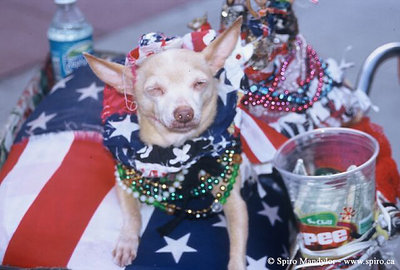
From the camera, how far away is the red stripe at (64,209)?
4.30ft

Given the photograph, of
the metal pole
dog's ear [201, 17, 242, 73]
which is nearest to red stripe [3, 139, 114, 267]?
dog's ear [201, 17, 242, 73]

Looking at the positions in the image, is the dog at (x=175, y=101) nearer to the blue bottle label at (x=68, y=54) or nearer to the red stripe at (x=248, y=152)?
the red stripe at (x=248, y=152)

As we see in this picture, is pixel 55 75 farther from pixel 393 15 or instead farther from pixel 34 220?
pixel 393 15

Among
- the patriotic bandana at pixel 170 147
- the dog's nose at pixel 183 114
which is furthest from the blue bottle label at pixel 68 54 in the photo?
the dog's nose at pixel 183 114

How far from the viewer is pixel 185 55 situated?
1.21 m

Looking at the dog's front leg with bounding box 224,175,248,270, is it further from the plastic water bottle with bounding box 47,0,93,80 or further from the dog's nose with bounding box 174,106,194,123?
the plastic water bottle with bounding box 47,0,93,80

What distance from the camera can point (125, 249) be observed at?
4.18 feet

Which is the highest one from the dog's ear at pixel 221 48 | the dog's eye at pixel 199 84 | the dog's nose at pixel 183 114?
the dog's ear at pixel 221 48

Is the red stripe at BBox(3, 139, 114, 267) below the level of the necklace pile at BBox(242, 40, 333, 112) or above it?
below

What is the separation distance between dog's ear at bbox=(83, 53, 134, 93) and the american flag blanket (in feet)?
1.15

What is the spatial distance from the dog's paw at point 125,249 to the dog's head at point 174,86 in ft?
0.78

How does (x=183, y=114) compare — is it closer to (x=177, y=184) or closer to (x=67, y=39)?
(x=177, y=184)

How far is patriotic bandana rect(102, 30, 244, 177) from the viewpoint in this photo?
1.27 metres

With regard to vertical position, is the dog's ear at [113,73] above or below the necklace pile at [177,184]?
above
